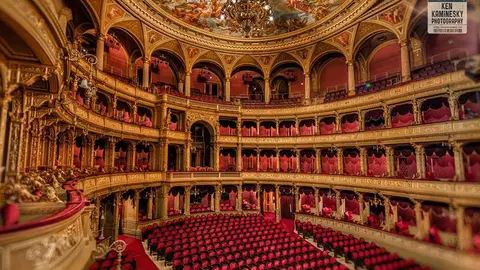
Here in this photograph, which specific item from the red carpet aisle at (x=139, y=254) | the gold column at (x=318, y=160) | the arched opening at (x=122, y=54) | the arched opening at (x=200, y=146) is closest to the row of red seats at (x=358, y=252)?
the gold column at (x=318, y=160)

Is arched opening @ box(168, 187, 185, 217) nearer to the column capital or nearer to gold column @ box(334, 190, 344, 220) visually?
gold column @ box(334, 190, 344, 220)

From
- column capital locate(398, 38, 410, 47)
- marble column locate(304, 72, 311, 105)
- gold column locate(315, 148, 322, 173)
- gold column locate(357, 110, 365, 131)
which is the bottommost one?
gold column locate(315, 148, 322, 173)

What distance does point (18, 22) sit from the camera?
11.5 feet

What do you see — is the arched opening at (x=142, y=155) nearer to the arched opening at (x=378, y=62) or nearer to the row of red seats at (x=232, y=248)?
the row of red seats at (x=232, y=248)

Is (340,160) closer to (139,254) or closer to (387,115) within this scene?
(387,115)

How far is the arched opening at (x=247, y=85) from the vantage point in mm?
25141

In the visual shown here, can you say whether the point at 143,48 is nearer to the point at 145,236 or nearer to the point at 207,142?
the point at 207,142

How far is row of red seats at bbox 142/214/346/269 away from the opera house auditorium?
3.9 inches

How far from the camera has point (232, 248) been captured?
449 inches

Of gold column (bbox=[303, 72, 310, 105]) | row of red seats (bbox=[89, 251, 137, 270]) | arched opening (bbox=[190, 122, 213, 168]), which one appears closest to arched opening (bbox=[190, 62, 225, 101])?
arched opening (bbox=[190, 122, 213, 168])

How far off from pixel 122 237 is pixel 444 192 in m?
17.1

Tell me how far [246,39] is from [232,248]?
1711cm

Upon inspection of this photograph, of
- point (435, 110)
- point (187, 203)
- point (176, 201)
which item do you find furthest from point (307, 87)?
point (176, 201)

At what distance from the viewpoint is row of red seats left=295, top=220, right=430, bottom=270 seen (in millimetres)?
10586
